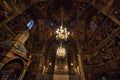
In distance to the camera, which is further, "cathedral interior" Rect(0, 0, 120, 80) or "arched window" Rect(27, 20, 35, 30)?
"arched window" Rect(27, 20, 35, 30)

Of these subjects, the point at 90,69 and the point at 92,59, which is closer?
the point at 90,69

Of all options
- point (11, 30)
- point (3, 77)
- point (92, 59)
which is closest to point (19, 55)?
point (3, 77)

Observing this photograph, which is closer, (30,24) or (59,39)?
(59,39)

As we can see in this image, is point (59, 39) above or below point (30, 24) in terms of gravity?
below

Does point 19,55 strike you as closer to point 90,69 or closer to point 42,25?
point 90,69

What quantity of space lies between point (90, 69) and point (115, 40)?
14.1 ft

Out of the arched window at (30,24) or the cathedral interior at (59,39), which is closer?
the cathedral interior at (59,39)

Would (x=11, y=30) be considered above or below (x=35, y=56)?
above

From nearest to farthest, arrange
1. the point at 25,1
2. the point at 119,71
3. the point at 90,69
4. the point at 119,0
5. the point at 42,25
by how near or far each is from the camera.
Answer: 1. the point at 119,71
2. the point at 119,0
3. the point at 90,69
4. the point at 25,1
5. the point at 42,25

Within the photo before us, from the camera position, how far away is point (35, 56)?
11914 mm

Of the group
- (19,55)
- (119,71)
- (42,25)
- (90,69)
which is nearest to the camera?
(19,55)

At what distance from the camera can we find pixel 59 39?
9.15 meters

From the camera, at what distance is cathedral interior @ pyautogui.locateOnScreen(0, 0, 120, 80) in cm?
600

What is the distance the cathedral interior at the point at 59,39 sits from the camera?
6.00 m
